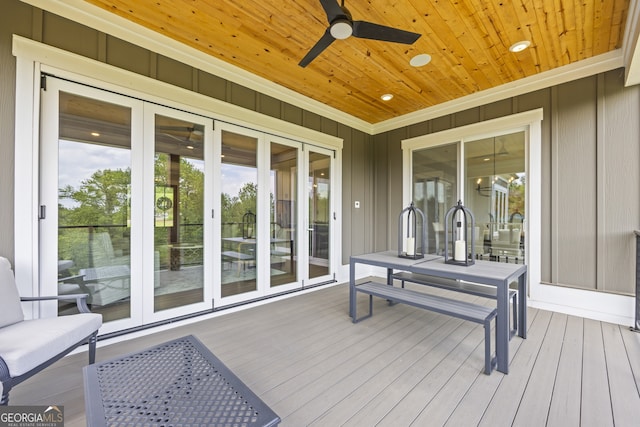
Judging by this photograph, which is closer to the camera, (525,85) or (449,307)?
(449,307)

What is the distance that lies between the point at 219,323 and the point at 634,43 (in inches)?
188

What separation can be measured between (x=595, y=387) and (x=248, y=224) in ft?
11.5

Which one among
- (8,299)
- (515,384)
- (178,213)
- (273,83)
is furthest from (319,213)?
(8,299)

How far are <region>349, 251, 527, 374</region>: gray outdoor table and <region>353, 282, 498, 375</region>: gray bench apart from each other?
0.31ft

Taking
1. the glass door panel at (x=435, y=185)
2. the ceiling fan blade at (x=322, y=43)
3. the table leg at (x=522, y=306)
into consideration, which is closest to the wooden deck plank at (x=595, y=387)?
the table leg at (x=522, y=306)

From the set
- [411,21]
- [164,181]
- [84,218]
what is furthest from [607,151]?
[84,218]

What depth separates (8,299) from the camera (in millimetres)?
1836

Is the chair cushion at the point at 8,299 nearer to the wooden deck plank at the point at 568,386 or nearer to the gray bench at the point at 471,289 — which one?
the gray bench at the point at 471,289

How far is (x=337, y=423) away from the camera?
5.08ft

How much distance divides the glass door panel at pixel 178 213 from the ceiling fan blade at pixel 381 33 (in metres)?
2.04

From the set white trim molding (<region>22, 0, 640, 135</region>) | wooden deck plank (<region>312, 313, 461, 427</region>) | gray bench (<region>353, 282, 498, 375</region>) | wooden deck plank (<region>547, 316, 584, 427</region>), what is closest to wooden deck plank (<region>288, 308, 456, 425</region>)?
wooden deck plank (<region>312, 313, 461, 427</region>)

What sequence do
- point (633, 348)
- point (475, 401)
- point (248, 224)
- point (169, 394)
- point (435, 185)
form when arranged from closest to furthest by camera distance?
point (169, 394) → point (475, 401) → point (633, 348) → point (248, 224) → point (435, 185)

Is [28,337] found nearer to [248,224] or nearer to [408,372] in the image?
[248,224]

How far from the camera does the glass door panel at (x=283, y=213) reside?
3.88 meters
